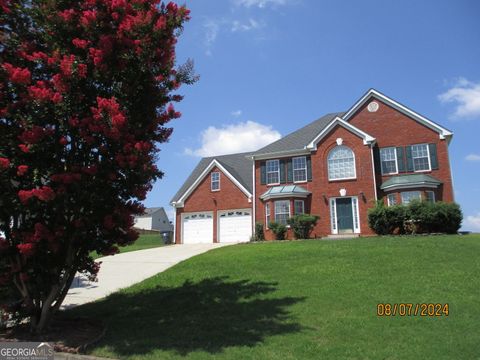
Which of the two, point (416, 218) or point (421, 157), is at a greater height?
point (421, 157)

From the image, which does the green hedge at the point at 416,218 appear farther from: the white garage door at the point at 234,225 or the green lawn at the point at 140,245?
the green lawn at the point at 140,245

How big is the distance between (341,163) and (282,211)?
4.64 metres

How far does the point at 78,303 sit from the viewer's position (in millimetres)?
11516

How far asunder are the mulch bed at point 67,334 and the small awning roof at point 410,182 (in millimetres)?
19046

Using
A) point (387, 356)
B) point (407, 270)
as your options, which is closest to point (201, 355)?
point (387, 356)

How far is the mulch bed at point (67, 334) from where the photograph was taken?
7.54 meters

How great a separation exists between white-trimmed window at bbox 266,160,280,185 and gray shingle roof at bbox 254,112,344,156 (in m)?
0.76

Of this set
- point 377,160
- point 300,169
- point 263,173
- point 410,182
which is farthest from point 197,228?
point 410,182

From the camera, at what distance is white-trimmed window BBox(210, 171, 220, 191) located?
2975cm

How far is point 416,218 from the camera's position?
21219 millimetres

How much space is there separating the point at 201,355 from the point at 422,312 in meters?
4.47

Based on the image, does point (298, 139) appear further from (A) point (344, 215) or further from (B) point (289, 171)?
(A) point (344, 215)

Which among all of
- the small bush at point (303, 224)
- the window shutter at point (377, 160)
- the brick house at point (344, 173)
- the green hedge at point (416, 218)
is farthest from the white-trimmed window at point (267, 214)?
the window shutter at point (377, 160)

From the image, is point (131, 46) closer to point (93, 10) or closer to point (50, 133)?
point (93, 10)
